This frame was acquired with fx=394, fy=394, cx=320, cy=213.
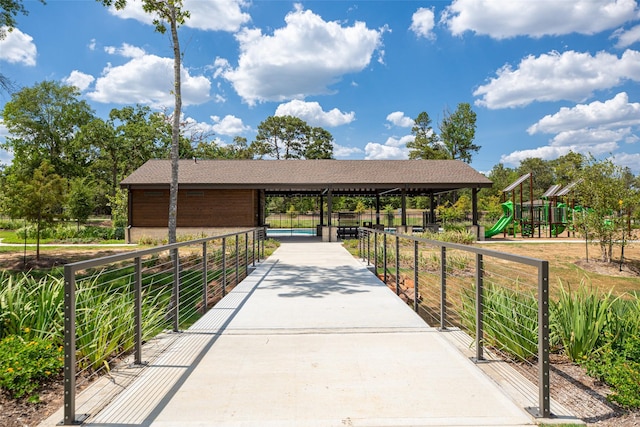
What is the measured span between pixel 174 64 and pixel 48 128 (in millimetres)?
42967

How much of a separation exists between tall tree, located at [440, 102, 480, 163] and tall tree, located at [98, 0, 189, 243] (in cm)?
4410

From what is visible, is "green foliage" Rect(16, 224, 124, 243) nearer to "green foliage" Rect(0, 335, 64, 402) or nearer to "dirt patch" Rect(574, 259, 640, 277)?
"green foliage" Rect(0, 335, 64, 402)

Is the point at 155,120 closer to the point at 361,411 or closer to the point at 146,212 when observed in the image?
the point at 146,212

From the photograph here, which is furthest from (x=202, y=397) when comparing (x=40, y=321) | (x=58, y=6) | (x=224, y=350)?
(x=58, y=6)

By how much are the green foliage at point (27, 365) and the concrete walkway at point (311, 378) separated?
57 cm

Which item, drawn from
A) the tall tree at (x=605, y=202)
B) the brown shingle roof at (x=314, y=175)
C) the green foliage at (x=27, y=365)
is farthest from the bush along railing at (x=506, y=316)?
the brown shingle roof at (x=314, y=175)

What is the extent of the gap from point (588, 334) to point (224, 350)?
11.3ft

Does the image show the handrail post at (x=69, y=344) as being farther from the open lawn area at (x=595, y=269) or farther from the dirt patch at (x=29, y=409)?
the open lawn area at (x=595, y=269)

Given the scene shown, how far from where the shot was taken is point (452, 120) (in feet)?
168

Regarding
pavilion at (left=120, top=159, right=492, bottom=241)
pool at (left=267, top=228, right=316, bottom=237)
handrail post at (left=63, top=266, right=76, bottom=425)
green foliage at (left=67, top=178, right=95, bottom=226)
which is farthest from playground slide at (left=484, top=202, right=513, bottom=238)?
green foliage at (left=67, top=178, right=95, bottom=226)

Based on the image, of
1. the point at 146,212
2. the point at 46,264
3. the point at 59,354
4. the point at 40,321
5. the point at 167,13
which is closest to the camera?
the point at 59,354

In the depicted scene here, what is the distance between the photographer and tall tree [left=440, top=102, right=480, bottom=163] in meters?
50.7

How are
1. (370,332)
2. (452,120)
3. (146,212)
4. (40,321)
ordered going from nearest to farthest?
(40,321), (370,332), (146,212), (452,120)

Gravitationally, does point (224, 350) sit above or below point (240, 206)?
below
